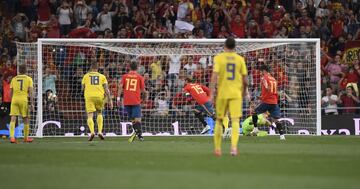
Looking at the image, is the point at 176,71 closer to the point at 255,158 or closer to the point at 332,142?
the point at 332,142

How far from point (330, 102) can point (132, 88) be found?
9129 mm

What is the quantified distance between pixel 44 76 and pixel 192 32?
6747mm

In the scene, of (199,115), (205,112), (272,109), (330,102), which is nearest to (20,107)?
(199,115)

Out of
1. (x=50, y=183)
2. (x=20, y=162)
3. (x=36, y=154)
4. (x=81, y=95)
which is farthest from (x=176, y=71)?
(x=50, y=183)

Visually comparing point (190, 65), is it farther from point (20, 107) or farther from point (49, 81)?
point (20, 107)

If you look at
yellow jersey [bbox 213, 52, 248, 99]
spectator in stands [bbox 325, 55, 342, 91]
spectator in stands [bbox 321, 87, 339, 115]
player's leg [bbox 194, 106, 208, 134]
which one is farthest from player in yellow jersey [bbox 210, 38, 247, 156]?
spectator in stands [bbox 325, 55, 342, 91]

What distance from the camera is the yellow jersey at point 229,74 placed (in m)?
16.5

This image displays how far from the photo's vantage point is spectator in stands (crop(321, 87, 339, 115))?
96.9 feet

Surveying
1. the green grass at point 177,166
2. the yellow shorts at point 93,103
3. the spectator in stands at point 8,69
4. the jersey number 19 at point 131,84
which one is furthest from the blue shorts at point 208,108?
the spectator in stands at point 8,69

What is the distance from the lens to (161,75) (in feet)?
95.8

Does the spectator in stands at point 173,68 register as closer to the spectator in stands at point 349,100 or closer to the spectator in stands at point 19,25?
the spectator in stands at point 349,100

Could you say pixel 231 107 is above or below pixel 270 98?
below

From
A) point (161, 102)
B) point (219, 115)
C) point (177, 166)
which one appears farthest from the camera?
point (161, 102)

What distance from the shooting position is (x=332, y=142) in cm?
2261
